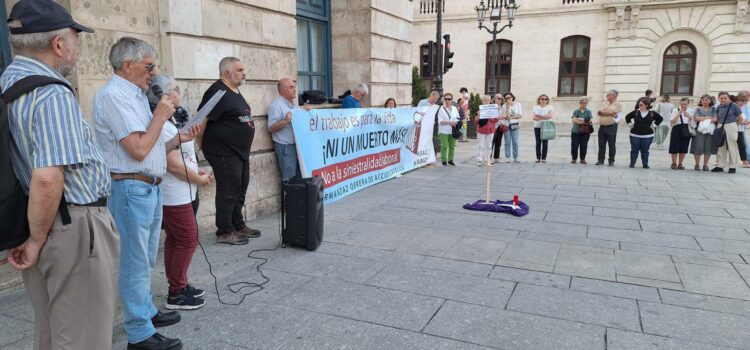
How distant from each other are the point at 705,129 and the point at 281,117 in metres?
9.53

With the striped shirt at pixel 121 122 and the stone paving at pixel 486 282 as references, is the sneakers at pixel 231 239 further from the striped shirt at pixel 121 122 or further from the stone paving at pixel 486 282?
the striped shirt at pixel 121 122

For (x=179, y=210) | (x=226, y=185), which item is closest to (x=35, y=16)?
(x=179, y=210)

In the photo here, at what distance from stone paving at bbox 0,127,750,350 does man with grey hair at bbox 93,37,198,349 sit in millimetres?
447

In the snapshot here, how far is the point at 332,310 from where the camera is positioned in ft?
12.4

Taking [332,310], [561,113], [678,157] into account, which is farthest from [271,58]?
[561,113]

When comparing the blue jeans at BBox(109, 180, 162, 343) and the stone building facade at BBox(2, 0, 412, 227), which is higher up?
the stone building facade at BBox(2, 0, 412, 227)

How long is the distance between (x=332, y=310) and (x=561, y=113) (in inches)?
1022

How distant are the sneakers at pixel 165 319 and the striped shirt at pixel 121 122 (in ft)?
3.69

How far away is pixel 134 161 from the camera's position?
2.96 metres

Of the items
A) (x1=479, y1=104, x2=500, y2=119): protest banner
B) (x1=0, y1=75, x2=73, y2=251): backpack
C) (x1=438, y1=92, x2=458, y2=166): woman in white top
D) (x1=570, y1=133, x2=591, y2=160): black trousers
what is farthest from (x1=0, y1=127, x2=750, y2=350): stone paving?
(x1=570, y1=133, x2=591, y2=160): black trousers

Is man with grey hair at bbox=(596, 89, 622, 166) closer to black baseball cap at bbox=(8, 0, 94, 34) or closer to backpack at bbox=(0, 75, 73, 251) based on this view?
black baseball cap at bbox=(8, 0, 94, 34)

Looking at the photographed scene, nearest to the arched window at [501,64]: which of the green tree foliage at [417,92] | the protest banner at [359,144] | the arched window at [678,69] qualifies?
the arched window at [678,69]

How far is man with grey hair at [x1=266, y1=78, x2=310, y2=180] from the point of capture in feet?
21.6

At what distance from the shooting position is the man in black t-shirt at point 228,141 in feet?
17.3
